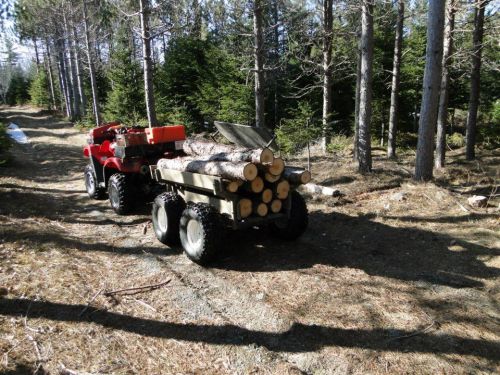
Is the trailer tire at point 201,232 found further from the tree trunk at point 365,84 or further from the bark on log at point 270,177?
the tree trunk at point 365,84

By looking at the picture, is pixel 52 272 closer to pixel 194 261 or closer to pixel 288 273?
pixel 194 261

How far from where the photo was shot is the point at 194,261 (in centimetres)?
538

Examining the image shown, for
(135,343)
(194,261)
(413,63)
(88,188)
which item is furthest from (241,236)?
(413,63)

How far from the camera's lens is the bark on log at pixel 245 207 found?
5105mm

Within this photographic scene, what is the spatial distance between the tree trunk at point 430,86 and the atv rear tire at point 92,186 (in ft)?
23.7

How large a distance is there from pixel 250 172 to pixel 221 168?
46 centimetres

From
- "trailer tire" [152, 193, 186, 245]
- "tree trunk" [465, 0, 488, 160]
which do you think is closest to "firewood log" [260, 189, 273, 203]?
"trailer tire" [152, 193, 186, 245]

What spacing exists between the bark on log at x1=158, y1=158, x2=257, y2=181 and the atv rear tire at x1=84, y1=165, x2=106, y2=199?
3.75m

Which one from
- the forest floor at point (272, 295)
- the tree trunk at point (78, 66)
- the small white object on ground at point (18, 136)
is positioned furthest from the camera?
the tree trunk at point (78, 66)

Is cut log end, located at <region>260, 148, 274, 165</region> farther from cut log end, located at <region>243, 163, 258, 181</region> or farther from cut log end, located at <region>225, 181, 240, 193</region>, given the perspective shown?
cut log end, located at <region>225, 181, 240, 193</region>

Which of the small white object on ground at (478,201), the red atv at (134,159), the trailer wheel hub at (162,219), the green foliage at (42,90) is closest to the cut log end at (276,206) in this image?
the trailer wheel hub at (162,219)

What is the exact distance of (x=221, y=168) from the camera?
5012 millimetres

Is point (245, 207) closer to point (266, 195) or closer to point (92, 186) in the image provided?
point (266, 195)

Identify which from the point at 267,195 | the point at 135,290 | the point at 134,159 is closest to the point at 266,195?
the point at 267,195
